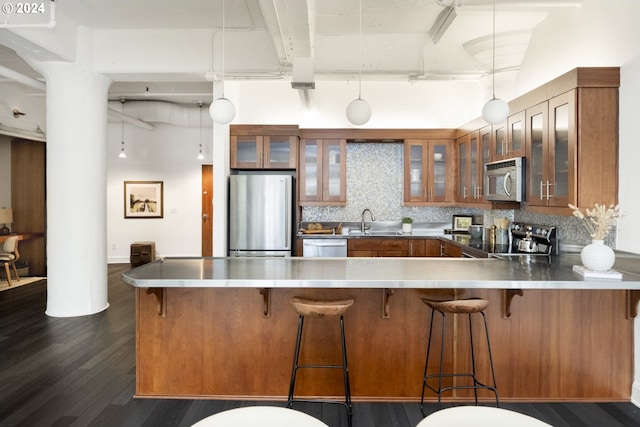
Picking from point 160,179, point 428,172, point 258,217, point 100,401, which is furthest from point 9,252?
point 428,172

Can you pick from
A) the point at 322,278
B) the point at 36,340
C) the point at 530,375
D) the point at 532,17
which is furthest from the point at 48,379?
the point at 532,17

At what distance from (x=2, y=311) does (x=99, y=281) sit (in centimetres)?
128

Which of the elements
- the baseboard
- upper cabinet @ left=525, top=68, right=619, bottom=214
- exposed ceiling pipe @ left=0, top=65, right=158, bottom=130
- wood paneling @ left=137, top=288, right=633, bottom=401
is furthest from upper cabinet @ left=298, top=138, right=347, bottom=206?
the baseboard

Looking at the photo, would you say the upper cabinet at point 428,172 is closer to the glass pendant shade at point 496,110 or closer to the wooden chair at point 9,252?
the glass pendant shade at point 496,110

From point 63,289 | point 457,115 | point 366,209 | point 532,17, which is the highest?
point 532,17

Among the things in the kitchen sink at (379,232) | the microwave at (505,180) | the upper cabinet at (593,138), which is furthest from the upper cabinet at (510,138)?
the kitchen sink at (379,232)

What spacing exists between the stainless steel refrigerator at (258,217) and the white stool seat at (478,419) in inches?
155

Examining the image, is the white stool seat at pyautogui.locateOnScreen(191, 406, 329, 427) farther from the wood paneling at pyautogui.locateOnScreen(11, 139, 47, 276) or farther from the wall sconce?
the wood paneling at pyautogui.locateOnScreen(11, 139, 47, 276)

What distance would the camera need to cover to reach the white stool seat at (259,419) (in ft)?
4.20

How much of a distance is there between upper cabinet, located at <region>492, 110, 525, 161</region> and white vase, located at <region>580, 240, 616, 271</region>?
1508 mm

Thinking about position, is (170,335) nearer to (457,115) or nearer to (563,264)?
(563,264)

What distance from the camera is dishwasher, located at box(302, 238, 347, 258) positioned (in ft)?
18.0

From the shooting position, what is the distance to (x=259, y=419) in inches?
51.1

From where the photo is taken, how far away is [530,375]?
9.53 feet
